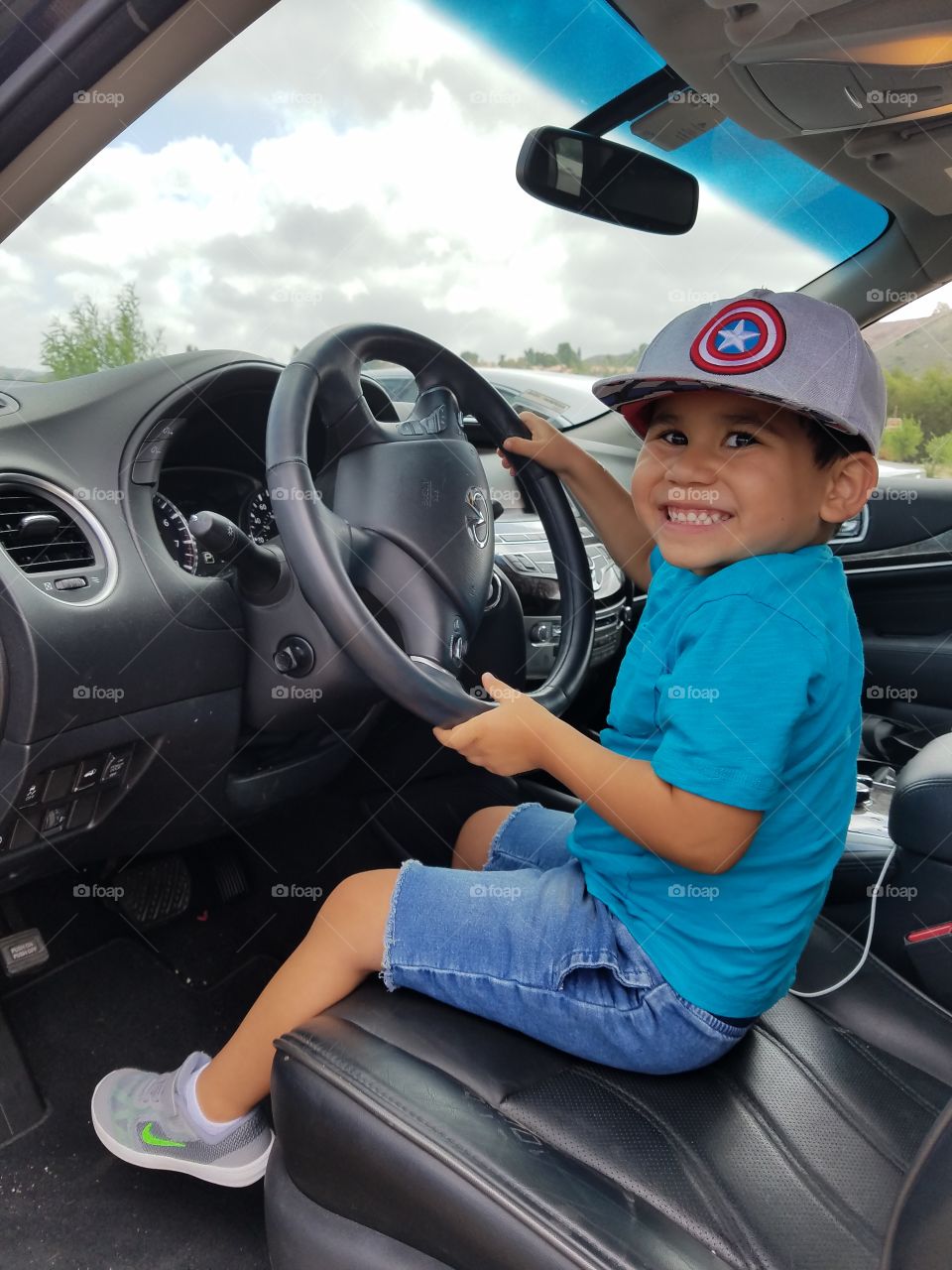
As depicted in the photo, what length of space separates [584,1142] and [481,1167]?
12cm

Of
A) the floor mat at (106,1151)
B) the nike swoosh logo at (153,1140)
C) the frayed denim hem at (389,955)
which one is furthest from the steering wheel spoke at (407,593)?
the floor mat at (106,1151)

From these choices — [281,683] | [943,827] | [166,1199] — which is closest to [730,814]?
[943,827]

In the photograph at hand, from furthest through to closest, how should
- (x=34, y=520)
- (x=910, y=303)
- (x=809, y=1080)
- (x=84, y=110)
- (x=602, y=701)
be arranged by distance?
(x=602, y=701) < (x=910, y=303) < (x=34, y=520) < (x=809, y=1080) < (x=84, y=110)

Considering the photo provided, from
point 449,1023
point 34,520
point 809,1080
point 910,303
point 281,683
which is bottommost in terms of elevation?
point 809,1080

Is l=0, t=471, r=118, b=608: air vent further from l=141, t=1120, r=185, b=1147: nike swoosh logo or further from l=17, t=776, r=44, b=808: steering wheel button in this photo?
l=141, t=1120, r=185, b=1147: nike swoosh logo

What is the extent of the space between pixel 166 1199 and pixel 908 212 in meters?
2.04

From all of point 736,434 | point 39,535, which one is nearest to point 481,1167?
point 736,434

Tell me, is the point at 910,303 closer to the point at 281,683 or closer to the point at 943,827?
the point at 943,827

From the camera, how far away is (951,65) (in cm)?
122

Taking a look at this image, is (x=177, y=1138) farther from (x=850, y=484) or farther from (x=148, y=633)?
(x=850, y=484)

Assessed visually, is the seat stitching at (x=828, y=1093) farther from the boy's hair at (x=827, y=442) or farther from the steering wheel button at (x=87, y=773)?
the steering wheel button at (x=87, y=773)

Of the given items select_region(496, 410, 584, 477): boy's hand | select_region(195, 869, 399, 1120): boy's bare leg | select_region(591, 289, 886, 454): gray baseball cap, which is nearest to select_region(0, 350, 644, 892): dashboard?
select_region(496, 410, 584, 477): boy's hand

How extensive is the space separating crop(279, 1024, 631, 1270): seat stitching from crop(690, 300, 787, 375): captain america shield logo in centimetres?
77

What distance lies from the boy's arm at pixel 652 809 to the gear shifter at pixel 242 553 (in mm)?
493
